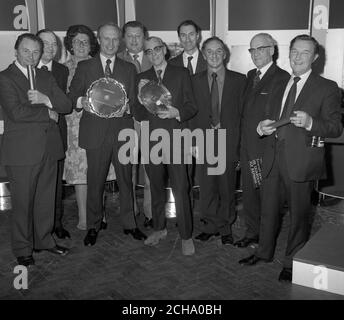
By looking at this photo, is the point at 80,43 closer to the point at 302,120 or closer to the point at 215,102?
the point at 215,102

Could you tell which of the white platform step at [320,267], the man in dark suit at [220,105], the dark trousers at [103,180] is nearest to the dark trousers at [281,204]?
the white platform step at [320,267]

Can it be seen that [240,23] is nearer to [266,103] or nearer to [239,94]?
[239,94]

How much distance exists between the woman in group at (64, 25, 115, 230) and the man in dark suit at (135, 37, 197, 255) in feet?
2.31

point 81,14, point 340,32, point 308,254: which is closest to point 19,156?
point 308,254

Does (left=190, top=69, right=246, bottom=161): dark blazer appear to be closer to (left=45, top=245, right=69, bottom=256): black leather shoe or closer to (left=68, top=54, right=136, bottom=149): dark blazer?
(left=68, top=54, right=136, bottom=149): dark blazer

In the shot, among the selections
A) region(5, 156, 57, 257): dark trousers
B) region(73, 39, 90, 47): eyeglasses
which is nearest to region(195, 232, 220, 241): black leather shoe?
region(5, 156, 57, 257): dark trousers

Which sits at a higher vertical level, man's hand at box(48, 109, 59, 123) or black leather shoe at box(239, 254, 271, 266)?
man's hand at box(48, 109, 59, 123)

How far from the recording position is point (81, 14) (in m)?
5.63

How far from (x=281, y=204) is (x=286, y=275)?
1.73 ft

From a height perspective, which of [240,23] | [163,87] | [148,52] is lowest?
[163,87]

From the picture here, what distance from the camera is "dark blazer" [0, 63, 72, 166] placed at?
11.3 ft

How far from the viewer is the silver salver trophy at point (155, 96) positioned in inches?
142

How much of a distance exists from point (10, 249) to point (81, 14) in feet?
9.71

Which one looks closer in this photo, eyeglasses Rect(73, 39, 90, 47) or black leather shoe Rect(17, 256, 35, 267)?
black leather shoe Rect(17, 256, 35, 267)
